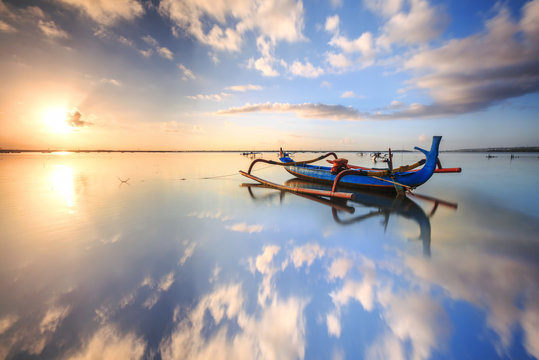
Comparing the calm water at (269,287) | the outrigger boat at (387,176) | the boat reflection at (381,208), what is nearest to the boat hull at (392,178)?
the outrigger boat at (387,176)

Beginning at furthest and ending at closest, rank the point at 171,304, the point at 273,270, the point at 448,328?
1. the point at 273,270
2. the point at 171,304
3. the point at 448,328

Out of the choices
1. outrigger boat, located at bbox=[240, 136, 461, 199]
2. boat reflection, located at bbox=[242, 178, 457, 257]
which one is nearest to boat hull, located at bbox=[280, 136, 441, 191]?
outrigger boat, located at bbox=[240, 136, 461, 199]

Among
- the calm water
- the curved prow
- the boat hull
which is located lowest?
the calm water

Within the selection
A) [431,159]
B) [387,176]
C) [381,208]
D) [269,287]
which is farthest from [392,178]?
[269,287]

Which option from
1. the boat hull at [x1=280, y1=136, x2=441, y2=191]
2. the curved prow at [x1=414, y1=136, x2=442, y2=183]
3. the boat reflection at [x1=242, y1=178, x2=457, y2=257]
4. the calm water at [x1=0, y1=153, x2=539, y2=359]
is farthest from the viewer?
the boat hull at [x1=280, y1=136, x2=441, y2=191]

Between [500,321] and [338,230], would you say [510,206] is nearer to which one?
[338,230]

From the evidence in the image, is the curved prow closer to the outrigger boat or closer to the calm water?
the outrigger boat

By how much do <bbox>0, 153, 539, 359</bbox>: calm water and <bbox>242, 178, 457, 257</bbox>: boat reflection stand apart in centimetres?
16

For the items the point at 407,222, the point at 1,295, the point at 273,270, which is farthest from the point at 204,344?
the point at 407,222

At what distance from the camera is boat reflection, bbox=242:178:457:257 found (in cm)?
696

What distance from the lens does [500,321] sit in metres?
2.95

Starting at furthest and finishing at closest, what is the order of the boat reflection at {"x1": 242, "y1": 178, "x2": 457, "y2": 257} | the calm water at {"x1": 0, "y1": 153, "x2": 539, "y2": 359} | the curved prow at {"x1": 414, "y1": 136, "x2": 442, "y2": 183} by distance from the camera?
the curved prow at {"x1": 414, "y1": 136, "x2": 442, "y2": 183}, the boat reflection at {"x1": 242, "y1": 178, "x2": 457, "y2": 257}, the calm water at {"x1": 0, "y1": 153, "x2": 539, "y2": 359}

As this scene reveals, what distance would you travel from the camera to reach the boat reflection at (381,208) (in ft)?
22.8

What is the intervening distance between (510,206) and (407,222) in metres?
6.01
